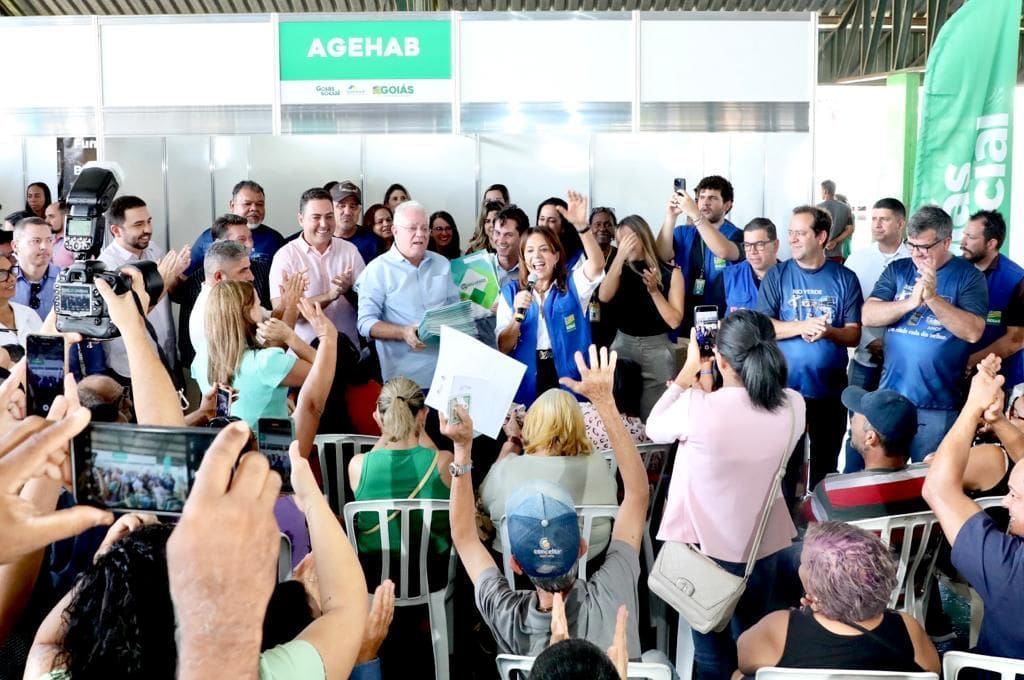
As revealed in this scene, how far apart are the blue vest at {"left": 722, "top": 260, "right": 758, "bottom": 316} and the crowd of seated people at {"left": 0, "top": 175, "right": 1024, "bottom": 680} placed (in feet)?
0.07

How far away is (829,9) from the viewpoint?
11.3m

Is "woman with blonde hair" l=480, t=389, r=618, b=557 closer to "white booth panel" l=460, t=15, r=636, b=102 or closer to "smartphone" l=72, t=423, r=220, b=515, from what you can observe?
"smartphone" l=72, t=423, r=220, b=515

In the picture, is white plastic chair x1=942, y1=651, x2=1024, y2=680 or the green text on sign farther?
the green text on sign

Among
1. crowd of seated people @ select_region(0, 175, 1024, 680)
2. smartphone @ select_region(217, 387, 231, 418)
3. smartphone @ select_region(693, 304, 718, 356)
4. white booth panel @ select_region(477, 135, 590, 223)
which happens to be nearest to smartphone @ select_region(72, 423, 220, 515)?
crowd of seated people @ select_region(0, 175, 1024, 680)

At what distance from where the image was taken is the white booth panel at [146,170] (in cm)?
653

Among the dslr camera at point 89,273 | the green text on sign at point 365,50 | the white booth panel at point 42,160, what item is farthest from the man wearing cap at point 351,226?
the dslr camera at point 89,273

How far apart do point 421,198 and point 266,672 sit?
5.82m

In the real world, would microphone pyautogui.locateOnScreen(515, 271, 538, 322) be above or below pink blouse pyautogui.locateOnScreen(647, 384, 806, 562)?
above

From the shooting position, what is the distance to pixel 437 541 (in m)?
2.97

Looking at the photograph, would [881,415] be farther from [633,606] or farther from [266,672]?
[266,672]

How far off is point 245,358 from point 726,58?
4395 mm

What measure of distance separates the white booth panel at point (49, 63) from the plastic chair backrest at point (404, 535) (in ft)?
→ 15.5

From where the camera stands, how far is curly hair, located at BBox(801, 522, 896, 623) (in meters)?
1.96

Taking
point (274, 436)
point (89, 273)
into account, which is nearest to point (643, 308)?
point (274, 436)
